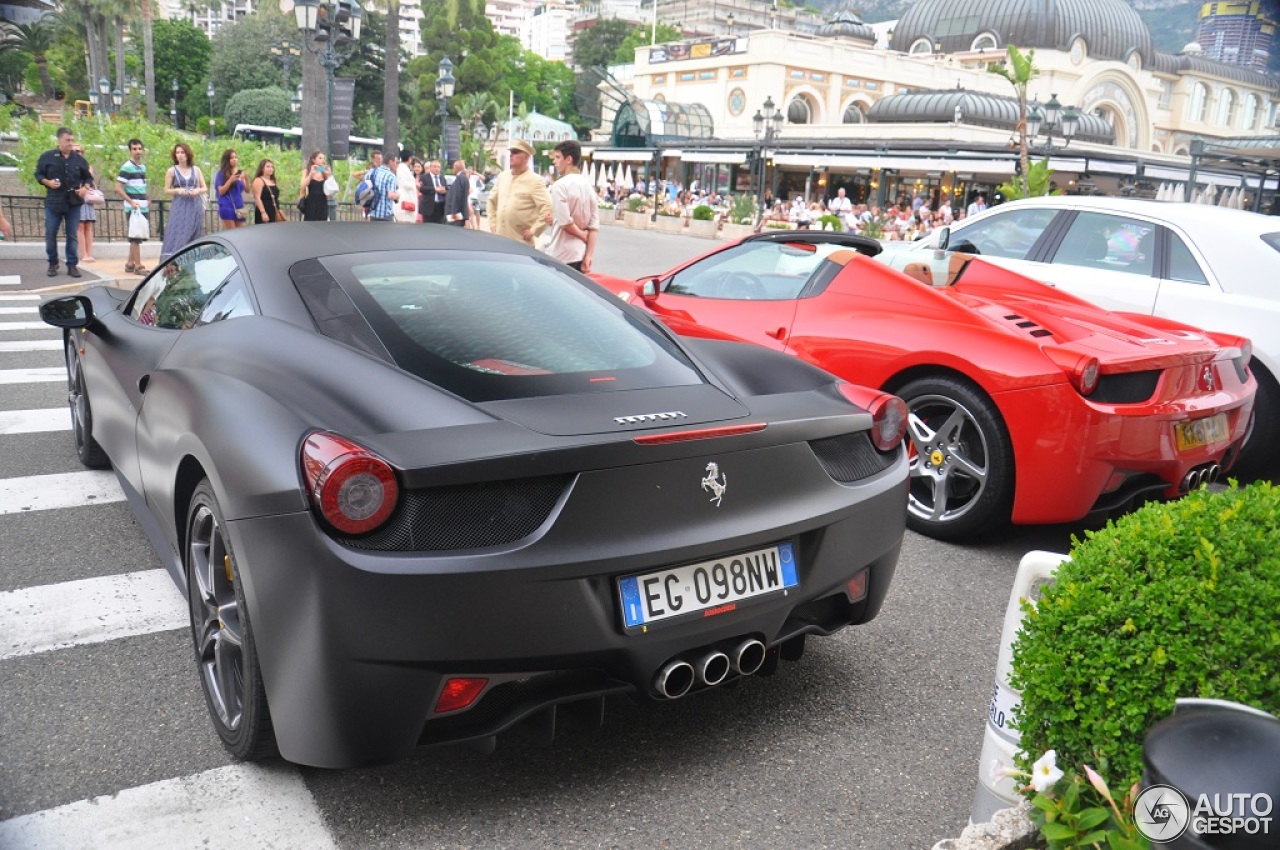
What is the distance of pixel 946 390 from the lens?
190 inches

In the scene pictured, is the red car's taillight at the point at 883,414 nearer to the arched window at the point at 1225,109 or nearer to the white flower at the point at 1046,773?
the white flower at the point at 1046,773

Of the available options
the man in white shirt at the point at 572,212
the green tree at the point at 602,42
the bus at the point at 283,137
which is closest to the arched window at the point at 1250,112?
the green tree at the point at 602,42

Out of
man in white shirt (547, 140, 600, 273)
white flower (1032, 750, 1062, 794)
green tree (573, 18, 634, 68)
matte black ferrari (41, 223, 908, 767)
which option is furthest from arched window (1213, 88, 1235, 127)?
white flower (1032, 750, 1062, 794)

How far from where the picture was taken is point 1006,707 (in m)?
2.41

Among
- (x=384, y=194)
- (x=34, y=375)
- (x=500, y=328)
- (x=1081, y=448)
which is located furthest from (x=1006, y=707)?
(x=384, y=194)

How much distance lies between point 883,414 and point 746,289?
2.82m

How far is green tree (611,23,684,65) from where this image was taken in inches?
5384

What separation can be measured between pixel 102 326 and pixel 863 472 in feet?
10.6

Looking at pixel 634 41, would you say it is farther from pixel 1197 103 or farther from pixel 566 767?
pixel 566 767

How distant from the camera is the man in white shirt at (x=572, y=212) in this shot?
893 centimetres

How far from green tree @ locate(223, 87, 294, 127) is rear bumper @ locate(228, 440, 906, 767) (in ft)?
293

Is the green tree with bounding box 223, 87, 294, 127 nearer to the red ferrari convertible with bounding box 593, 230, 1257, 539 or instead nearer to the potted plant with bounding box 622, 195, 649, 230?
the potted plant with bounding box 622, 195, 649, 230

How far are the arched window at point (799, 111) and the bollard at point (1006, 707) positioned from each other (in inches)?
3521

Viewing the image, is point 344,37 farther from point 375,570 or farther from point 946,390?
point 375,570
